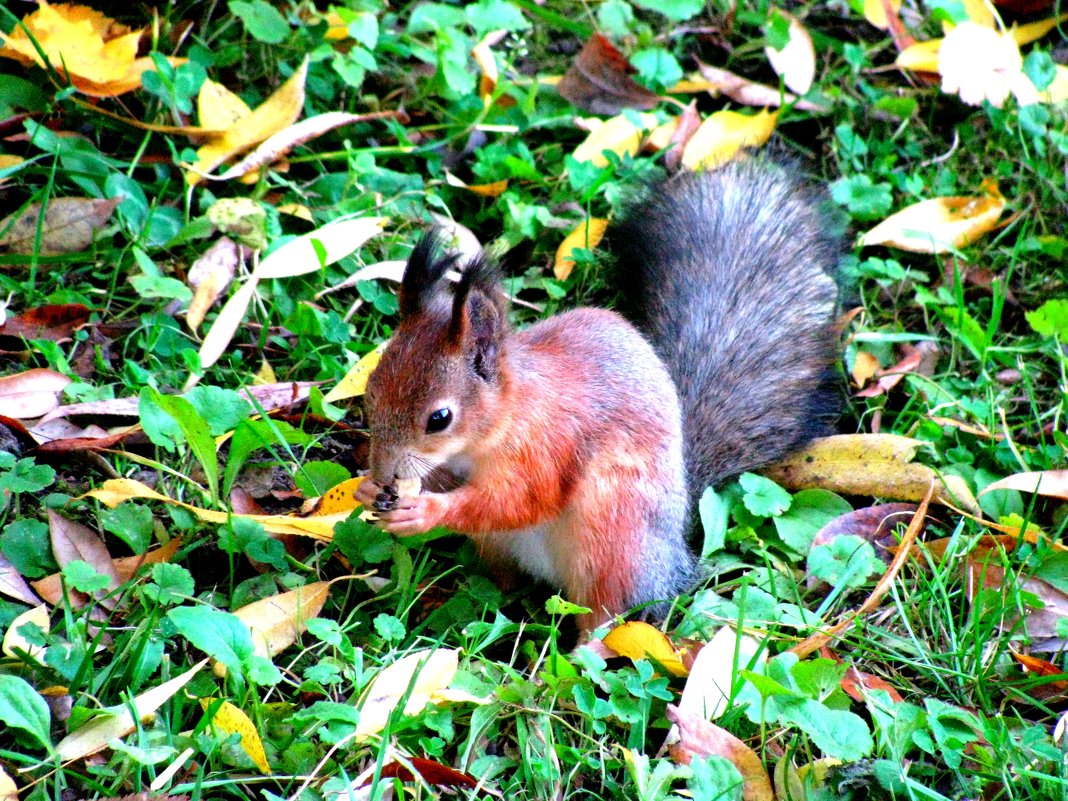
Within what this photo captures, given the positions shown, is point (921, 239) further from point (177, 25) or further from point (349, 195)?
point (177, 25)

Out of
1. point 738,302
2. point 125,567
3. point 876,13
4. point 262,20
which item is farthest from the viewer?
point 876,13

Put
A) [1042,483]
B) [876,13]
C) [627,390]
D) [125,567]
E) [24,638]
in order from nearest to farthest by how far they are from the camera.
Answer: [24,638] < [125,567] < [627,390] < [1042,483] < [876,13]

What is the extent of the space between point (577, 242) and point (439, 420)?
95cm

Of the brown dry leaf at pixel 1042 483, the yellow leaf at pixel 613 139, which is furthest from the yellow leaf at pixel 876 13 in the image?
the brown dry leaf at pixel 1042 483

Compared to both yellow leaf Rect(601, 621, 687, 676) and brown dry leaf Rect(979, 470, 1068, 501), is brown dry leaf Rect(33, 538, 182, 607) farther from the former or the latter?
brown dry leaf Rect(979, 470, 1068, 501)

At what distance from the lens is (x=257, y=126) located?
2.71 meters

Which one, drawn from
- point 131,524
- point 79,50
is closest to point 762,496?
point 131,524

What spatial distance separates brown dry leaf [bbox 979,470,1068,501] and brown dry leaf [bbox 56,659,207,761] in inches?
63.4

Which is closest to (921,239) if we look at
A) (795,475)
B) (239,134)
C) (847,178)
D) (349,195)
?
(847,178)

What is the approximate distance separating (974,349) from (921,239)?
36 centimetres

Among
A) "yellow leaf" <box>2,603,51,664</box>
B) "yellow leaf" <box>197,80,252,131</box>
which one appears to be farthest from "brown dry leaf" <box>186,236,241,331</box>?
"yellow leaf" <box>2,603,51,664</box>

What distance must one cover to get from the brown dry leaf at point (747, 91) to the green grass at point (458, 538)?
50mm

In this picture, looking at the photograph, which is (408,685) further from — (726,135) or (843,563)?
(726,135)

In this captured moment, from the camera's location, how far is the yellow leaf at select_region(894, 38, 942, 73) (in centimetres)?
317
